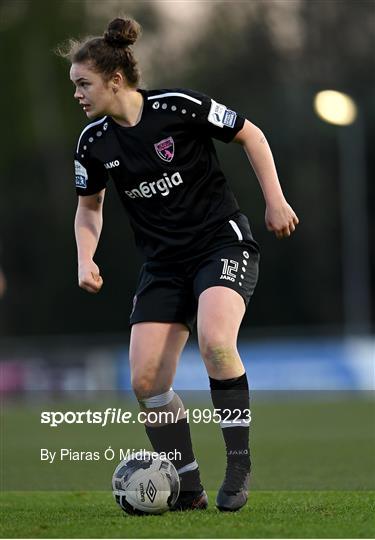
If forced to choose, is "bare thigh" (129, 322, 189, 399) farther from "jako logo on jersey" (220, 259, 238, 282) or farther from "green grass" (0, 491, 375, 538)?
"green grass" (0, 491, 375, 538)

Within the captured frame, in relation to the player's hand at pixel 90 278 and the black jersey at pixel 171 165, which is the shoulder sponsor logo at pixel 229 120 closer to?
the black jersey at pixel 171 165

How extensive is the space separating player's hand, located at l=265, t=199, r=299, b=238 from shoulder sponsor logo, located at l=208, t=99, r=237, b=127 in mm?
497

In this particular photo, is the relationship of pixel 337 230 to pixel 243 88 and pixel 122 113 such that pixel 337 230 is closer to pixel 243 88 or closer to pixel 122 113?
pixel 243 88

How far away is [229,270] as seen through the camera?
5973 mm

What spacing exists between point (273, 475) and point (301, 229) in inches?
1063

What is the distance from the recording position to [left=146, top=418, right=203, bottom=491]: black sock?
6.16 metres

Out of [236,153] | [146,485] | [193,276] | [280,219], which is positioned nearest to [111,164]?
[193,276]

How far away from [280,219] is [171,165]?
634 millimetres

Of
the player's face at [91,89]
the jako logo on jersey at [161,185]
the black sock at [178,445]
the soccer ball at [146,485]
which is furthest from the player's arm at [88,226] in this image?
the soccer ball at [146,485]

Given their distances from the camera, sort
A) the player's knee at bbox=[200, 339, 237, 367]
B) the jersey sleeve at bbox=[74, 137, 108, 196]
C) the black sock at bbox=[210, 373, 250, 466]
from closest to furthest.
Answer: the player's knee at bbox=[200, 339, 237, 367] < the black sock at bbox=[210, 373, 250, 466] < the jersey sleeve at bbox=[74, 137, 108, 196]

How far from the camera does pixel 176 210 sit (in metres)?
6.11

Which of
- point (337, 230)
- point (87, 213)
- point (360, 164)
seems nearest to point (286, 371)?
point (360, 164)

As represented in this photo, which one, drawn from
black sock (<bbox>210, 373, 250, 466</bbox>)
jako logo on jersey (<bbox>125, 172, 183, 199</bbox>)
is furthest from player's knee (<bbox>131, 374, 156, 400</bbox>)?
jako logo on jersey (<bbox>125, 172, 183, 199</bbox>)

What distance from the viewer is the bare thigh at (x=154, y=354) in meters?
6.07
